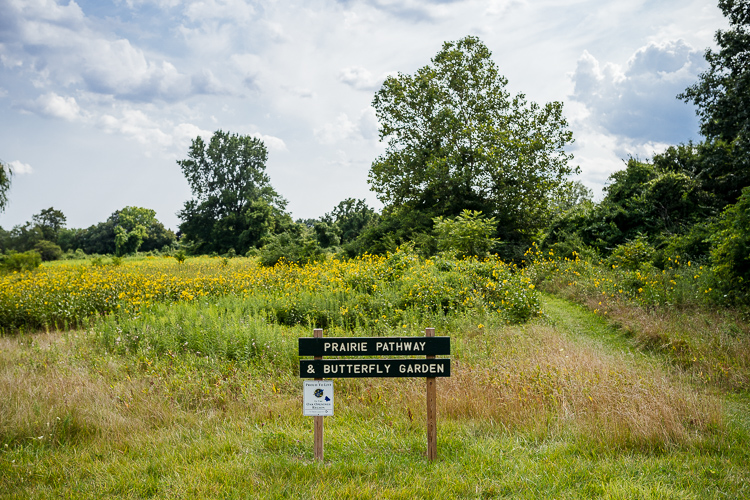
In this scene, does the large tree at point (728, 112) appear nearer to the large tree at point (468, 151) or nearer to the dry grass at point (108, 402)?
the large tree at point (468, 151)

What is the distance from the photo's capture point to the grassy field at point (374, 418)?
4.07m

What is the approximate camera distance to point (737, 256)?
9797 mm

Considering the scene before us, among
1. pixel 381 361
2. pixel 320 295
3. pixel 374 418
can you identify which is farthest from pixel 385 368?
pixel 320 295

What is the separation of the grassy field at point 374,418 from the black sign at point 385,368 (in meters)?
0.76

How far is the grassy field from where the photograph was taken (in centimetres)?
407

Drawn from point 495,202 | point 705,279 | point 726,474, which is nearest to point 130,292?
point 726,474

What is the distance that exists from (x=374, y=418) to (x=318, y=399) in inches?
44.5

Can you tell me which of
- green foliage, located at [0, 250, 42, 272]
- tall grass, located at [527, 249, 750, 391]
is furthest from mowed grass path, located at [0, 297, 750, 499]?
green foliage, located at [0, 250, 42, 272]

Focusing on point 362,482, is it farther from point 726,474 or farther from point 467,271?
point 467,271

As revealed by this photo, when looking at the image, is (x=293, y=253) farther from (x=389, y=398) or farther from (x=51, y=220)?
(x=51, y=220)

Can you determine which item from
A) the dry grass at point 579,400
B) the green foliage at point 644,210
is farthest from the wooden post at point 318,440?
the green foliage at point 644,210

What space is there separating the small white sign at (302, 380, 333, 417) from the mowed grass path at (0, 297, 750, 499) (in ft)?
1.47

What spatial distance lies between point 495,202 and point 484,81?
6371 millimetres

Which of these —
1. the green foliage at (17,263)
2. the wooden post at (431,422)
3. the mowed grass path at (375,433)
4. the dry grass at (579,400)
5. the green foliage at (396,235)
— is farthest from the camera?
the green foliage at (17,263)
